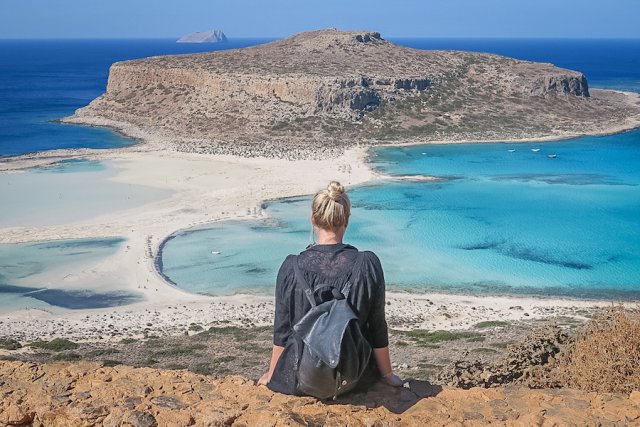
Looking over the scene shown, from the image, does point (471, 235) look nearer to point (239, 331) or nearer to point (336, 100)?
point (239, 331)

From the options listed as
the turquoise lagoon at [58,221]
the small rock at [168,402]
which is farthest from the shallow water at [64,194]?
the small rock at [168,402]

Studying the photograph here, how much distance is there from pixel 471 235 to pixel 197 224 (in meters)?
14.1

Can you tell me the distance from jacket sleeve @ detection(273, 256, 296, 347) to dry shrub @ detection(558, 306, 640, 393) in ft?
12.4

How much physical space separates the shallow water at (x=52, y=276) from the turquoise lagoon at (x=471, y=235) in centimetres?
285

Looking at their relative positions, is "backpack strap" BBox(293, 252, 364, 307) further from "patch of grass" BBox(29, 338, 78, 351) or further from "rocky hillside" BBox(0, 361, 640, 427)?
"patch of grass" BBox(29, 338, 78, 351)

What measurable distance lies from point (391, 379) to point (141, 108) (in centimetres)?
7096

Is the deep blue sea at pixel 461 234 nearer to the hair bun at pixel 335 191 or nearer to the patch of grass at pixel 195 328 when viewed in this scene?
the patch of grass at pixel 195 328

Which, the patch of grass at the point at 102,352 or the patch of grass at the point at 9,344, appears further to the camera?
the patch of grass at the point at 9,344

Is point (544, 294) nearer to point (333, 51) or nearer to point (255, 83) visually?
point (255, 83)

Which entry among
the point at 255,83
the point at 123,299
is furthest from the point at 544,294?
the point at 255,83

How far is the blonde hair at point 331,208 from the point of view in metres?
4.54

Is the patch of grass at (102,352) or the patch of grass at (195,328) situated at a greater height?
the patch of grass at (102,352)

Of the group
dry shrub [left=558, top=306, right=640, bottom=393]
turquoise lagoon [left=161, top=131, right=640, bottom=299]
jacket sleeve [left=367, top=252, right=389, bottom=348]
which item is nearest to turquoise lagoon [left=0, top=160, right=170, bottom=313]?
turquoise lagoon [left=161, top=131, right=640, bottom=299]

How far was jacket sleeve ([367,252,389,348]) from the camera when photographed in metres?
4.49
